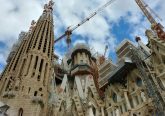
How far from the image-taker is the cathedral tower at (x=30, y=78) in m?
26.5

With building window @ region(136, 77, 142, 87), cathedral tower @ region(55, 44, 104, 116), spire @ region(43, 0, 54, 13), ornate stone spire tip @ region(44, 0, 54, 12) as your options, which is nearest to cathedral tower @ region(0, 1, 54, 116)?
cathedral tower @ region(55, 44, 104, 116)

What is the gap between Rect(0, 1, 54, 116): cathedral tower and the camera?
2655 cm

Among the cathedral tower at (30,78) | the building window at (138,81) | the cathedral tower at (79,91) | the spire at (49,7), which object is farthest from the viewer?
the spire at (49,7)

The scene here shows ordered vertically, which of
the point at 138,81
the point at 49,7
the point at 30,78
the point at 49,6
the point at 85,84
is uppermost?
the point at 49,6

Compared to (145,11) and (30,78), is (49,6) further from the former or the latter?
(30,78)

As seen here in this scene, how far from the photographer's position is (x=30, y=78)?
97.3 ft

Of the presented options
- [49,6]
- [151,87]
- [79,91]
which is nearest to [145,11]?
[79,91]

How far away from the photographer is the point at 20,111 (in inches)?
1023

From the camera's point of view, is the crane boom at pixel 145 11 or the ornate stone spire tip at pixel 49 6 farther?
the ornate stone spire tip at pixel 49 6

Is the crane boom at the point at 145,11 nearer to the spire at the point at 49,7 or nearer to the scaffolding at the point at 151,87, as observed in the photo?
the scaffolding at the point at 151,87

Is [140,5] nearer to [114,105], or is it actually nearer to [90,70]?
[90,70]

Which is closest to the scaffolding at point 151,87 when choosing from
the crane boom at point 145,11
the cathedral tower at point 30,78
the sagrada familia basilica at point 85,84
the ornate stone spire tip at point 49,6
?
the sagrada familia basilica at point 85,84

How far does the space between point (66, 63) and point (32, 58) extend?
18188 mm

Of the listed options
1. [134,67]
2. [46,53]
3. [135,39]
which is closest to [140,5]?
[135,39]
